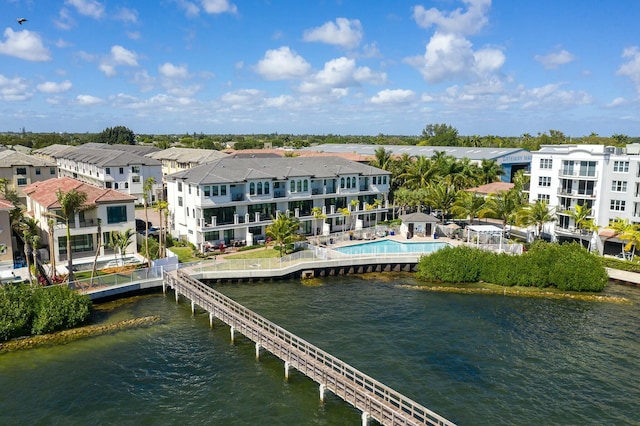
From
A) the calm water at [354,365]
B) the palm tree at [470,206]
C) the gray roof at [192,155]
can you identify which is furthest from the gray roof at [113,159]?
the palm tree at [470,206]

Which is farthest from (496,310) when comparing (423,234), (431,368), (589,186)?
(589,186)

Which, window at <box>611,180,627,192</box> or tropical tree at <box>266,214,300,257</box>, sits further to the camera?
window at <box>611,180,627,192</box>

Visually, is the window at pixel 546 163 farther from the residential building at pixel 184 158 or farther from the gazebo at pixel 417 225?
the residential building at pixel 184 158

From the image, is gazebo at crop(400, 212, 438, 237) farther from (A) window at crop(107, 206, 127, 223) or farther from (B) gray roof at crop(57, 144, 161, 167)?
(B) gray roof at crop(57, 144, 161, 167)

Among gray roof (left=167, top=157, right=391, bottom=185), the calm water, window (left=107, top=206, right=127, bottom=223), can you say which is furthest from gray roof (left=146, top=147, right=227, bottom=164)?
the calm water

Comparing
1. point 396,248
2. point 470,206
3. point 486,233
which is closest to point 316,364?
point 396,248

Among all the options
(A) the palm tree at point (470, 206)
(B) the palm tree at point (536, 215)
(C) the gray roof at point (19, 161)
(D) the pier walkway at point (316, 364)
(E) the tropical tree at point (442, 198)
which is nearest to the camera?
(D) the pier walkway at point (316, 364)

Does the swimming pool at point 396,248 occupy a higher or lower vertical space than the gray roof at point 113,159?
lower
